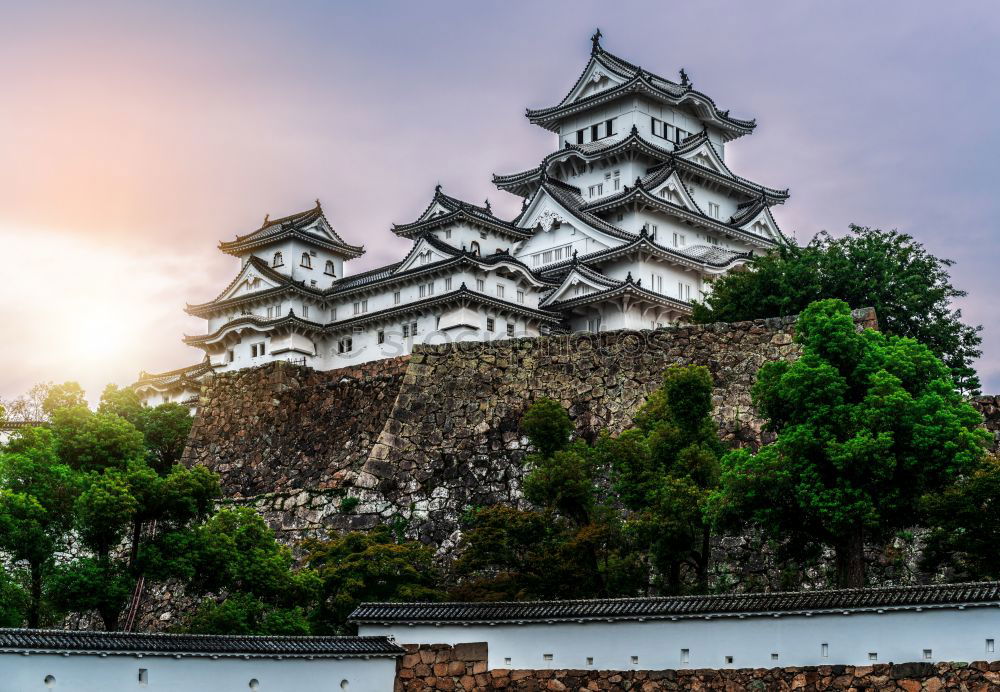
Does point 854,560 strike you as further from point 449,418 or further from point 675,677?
point 449,418

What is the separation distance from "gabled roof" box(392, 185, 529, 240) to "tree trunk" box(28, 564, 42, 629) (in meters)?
30.2

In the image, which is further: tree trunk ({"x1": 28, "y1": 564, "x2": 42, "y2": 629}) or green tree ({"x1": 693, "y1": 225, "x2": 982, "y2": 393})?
green tree ({"x1": 693, "y1": 225, "x2": 982, "y2": 393})

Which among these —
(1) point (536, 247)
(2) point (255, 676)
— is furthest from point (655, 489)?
(1) point (536, 247)

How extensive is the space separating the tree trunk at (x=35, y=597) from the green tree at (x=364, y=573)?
568 centimetres

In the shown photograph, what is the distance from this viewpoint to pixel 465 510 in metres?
33.8

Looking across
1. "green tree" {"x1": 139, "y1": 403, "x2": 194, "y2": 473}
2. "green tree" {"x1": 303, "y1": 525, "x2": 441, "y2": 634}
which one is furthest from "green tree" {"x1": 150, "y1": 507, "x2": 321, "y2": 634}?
"green tree" {"x1": 139, "y1": 403, "x2": 194, "y2": 473}

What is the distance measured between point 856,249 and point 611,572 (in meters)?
17.7

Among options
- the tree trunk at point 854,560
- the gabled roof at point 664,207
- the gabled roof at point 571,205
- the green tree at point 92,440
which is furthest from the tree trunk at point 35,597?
the gabled roof at point 664,207

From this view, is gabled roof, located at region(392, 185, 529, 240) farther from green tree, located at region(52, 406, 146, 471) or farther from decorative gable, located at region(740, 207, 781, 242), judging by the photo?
green tree, located at region(52, 406, 146, 471)

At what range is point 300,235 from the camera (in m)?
58.8

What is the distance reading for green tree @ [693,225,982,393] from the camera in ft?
131

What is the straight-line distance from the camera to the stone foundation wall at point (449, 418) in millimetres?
34062

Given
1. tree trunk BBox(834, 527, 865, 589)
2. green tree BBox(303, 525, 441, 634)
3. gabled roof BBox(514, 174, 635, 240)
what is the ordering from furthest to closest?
gabled roof BBox(514, 174, 635, 240)
green tree BBox(303, 525, 441, 634)
tree trunk BBox(834, 527, 865, 589)

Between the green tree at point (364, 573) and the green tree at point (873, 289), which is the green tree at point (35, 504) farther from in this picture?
Answer: the green tree at point (873, 289)
